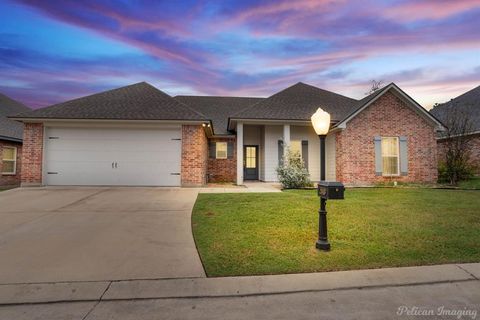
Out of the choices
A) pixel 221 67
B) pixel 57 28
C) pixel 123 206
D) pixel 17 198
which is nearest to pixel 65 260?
pixel 123 206

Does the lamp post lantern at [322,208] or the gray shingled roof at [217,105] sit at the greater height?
the gray shingled roof at [217,105]

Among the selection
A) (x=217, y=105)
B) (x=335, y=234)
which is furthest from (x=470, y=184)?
(x=217, y=105)

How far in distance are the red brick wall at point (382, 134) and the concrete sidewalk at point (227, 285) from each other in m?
10.5

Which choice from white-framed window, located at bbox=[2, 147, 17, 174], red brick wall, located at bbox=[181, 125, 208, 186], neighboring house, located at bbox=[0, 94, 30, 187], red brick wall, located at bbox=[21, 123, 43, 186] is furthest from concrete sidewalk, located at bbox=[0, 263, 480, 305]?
white-framed window, located at bbox=[2, 147, 17, 174]

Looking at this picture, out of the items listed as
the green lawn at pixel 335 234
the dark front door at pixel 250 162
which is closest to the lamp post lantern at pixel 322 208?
the green lawn at pixel 335 234

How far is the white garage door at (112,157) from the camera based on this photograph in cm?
1277

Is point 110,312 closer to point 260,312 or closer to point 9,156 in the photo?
point 260,312

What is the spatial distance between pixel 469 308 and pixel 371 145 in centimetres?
1219

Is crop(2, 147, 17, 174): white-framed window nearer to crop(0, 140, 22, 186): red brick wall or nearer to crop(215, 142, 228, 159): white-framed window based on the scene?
crop(0, 140, 22, 186): red brick wall

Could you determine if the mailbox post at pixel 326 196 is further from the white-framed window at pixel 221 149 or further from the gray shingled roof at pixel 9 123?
the gray shingled roof at pixel 9 123

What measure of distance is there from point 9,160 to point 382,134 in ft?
67.4

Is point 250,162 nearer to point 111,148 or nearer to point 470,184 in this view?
point 111,148

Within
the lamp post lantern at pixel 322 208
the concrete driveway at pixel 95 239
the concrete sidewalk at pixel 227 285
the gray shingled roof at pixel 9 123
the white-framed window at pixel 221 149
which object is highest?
the gray shingled roof at pixel 9 123

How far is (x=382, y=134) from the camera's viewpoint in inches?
567
